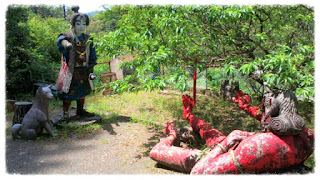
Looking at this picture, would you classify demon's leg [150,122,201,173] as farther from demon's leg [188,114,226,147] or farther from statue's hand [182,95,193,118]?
statue's hand [182,95,193,118]

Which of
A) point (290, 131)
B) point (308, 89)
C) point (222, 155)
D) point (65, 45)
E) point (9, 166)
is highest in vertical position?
point (65, 45)

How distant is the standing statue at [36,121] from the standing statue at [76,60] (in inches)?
22.9

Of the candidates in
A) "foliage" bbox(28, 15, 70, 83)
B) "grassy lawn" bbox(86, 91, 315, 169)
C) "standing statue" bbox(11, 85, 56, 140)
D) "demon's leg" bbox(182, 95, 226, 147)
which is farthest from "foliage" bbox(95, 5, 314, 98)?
"foliage" bbox(28, 15, 70, 83)

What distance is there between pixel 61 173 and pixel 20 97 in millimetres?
5939

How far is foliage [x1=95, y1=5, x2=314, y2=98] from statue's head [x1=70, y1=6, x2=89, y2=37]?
109cm

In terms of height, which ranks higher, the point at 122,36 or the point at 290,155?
the point at 122,36

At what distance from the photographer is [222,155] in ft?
10.2

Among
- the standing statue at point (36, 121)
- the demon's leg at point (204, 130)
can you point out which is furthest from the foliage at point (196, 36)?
the standing statue at point (36, 121)

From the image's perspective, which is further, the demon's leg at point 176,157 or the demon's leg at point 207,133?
the demon's leg at point 207,133

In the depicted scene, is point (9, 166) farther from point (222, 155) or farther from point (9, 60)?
point (9, 60)

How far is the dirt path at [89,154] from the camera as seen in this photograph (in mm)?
3963

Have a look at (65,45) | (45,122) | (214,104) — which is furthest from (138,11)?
(214,104)

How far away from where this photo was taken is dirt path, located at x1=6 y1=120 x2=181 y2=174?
396 cm

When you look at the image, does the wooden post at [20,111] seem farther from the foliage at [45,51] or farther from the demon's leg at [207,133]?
the foliage at [45,51]
